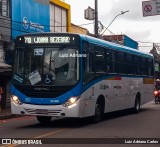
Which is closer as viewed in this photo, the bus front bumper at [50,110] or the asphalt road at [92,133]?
the asphalt road at [92,133]

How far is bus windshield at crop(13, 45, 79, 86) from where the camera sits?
14.8m

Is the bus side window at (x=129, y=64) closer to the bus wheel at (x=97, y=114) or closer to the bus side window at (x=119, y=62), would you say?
the bus side window at (x=119, y=62)

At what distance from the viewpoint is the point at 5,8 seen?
26.9 meters

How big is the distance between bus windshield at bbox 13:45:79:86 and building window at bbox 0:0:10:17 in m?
11.9

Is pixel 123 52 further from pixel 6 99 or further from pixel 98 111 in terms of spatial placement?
pixel 6 99

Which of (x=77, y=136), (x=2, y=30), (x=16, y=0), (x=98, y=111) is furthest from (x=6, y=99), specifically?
(x=77, y=136)

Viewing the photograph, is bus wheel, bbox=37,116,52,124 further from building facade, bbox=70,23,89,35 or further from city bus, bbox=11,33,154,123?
building facade, bbox=70,23,89,35

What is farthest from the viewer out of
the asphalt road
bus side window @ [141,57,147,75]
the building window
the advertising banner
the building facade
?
the building facade

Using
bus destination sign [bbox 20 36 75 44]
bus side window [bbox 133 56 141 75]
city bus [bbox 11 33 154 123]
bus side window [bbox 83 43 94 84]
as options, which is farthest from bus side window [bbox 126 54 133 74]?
bus destination sign [bbox 20 36 75 44]

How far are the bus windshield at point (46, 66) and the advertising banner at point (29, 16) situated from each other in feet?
40.6

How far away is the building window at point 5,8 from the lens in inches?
1049

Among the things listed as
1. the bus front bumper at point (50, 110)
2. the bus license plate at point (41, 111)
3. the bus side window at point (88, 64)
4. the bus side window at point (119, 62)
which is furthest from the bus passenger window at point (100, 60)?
the bus license plate at point (41, 111)

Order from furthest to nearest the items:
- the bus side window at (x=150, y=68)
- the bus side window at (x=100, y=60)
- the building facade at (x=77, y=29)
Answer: the building facade at (x=77, y=29) < the bus side window at (x=150, y=68) < the bus side window at (x=100, y=60)

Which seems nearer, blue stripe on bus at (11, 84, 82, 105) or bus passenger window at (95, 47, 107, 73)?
blue stripe on bus at (11, 84, 82, 105)
